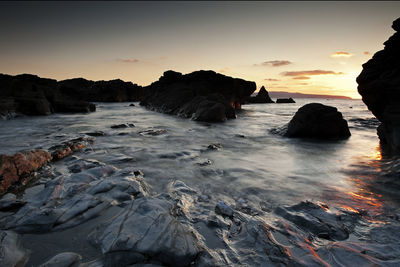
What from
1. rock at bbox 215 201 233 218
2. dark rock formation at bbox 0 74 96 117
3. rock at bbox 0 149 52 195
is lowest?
rock at bbox 215 201 233 218

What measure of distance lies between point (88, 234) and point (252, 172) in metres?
3.06

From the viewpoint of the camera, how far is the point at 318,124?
859 cm

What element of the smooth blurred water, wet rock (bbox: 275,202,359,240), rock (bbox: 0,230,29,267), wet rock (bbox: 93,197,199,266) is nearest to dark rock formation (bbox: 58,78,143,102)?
the smooth blurred water

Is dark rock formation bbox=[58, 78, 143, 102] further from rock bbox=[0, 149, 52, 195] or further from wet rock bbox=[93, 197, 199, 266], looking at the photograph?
wet rock bbox=[93, 197, 199, 266]

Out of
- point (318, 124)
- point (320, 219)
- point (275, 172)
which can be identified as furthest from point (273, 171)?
point (318, 124)

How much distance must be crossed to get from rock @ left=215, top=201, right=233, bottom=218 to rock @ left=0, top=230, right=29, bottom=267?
6.08 ft

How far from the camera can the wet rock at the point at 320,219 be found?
217 centimetres

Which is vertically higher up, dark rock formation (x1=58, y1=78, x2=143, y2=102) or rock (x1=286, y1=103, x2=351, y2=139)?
dark rock formation (x1=58, y1=78, x2=143, y2=102)

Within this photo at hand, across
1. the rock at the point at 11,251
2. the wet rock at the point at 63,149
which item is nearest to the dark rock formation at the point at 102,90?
the wet rock at the point at 63,149

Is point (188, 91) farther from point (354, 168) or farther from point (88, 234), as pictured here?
point (88, 234)

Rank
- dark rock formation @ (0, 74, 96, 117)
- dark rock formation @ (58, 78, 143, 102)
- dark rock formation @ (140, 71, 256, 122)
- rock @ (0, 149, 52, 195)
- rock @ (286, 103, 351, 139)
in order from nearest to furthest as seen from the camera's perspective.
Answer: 1. rock @ (0, 149, 52, 195)
2. rock @ (286, 103, 351, 139)
3. dark rock formation @ (0, 74, 96, 117)
4. dark rock formation @ (140, 71, 256, 122)
5. dark rock formation @ (58, 78, 143, 102)

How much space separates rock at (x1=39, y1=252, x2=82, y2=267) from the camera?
1.60 m

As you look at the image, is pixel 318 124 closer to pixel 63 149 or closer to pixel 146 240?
pixel 146 240

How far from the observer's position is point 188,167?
4387mm
